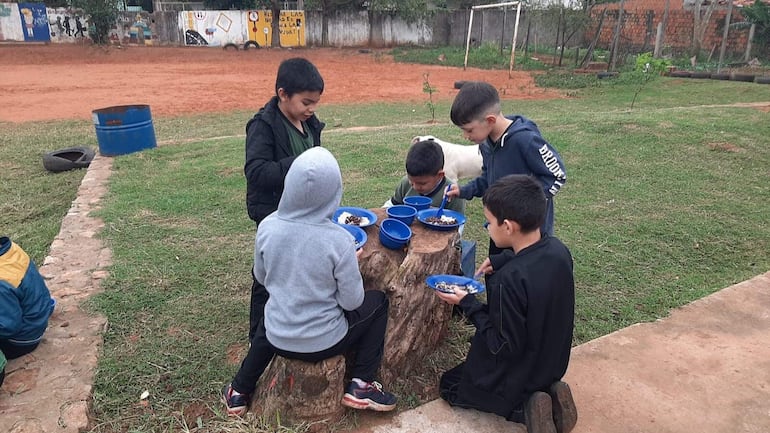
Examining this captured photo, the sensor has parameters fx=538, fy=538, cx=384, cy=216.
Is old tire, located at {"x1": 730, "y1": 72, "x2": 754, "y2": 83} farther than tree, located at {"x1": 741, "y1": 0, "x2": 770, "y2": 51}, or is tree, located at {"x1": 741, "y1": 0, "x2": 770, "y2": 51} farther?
tree, located at {"x1": 741, "y1": 0, "x2": 770, "y2": 51}

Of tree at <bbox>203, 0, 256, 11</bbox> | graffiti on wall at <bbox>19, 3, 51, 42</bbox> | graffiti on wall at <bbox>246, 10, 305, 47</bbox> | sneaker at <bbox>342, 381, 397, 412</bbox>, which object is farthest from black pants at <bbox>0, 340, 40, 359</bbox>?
tree at <bbox>203, 0, 256, 11</bbox>

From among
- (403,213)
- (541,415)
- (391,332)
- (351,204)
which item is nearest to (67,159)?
(351,204)

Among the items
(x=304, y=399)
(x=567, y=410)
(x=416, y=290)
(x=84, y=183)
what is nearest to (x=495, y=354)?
(x=567, y=410)

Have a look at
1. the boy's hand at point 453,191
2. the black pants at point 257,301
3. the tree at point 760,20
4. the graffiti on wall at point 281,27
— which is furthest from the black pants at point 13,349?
the graffiti on wall at point 281,27

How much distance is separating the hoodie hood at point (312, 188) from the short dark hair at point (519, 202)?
0.69m

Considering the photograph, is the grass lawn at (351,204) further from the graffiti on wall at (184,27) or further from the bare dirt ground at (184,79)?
the graffiti on wall at (184,27)

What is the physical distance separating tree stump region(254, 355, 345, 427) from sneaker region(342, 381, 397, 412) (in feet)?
0.14

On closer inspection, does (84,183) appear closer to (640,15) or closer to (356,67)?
(356,67)

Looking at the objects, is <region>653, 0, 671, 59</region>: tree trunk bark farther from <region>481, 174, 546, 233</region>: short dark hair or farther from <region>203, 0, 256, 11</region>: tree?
<region>481, 174, 546, 233</region>: short dark hair

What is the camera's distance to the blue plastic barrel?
7914mm

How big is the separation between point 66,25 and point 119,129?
25223 millimetres

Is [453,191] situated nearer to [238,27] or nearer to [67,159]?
[67,159]

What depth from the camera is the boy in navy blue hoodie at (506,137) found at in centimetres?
292

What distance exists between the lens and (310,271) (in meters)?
2.25
